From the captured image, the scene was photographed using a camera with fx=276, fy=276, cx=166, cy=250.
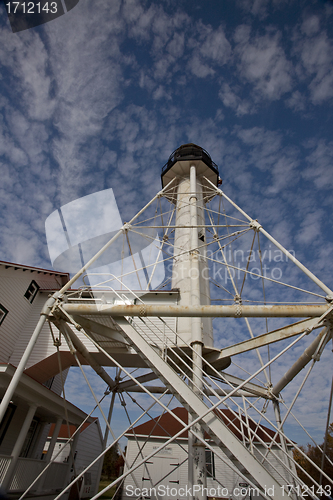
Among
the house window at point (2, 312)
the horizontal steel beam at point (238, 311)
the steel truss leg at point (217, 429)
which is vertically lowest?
the steel truss leg at point (217, 429)

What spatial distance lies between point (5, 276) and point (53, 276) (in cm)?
294

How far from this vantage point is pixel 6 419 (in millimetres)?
12117

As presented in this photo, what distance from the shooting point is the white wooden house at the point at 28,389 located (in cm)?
1012

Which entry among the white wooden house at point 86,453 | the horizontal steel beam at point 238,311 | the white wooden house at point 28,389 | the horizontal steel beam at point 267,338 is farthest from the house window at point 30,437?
the horizontal steel beam at point 238,311

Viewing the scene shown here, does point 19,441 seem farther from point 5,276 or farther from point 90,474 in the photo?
point 90,474

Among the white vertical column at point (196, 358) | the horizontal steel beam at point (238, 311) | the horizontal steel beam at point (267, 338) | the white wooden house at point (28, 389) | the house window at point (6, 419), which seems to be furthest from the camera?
the house window at point (6, 419)

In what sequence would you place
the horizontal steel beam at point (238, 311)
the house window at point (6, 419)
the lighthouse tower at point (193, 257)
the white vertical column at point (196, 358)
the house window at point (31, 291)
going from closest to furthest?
the horizontal steel beam at point (238, 311), the white vertical column at point (196, 358), the lighthouse tower at point (193, 257), the house window at point (6, 419), the house window at point (31, 291)

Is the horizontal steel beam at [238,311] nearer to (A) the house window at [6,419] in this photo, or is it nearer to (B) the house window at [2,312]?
(B) the house window at [2,312]

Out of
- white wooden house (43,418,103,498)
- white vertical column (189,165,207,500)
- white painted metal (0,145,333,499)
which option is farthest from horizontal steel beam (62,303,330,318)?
white wooden house (43,418,103,498)

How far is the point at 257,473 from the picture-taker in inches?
204

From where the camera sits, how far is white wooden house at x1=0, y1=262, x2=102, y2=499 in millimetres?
10125

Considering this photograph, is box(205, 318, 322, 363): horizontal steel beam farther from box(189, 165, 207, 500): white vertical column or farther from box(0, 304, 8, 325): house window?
box(0, 304, 8, 325): house window

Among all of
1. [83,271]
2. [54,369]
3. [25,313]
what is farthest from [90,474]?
[83,271]

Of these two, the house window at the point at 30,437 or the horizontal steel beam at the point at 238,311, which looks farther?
the house window at the point at 30,437
